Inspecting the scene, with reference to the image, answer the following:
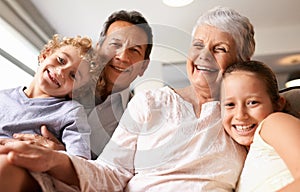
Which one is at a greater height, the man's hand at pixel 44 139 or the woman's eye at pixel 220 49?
the man's hand at pixel 44 139

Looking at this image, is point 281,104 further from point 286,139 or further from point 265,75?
point 286,139

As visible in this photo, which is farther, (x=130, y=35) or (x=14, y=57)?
(x=14, y=57)

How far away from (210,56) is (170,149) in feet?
1.02

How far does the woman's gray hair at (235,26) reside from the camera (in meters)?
0.95

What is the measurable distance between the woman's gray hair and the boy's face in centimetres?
38

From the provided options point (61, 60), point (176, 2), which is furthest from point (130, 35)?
point (176, 2)

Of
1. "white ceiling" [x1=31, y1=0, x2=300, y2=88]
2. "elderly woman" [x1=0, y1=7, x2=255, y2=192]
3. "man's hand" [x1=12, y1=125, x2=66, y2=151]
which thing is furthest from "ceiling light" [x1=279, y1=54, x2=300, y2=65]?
"man's hand" [x1=12, y1=125, x2=66, y2=151]

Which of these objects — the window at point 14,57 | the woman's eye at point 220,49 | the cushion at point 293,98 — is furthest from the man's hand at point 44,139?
the window at point 14,57

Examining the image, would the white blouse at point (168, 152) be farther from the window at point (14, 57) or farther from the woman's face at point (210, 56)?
the window at point (14, 57)

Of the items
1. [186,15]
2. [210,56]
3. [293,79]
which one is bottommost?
[293,79]

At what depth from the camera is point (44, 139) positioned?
2.69 ft

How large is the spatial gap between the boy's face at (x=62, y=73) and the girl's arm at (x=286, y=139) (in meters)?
0.54

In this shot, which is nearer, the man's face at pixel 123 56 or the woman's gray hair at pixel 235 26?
the woman's gray hair at pixel 235 26

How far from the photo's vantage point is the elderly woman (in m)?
0.67
